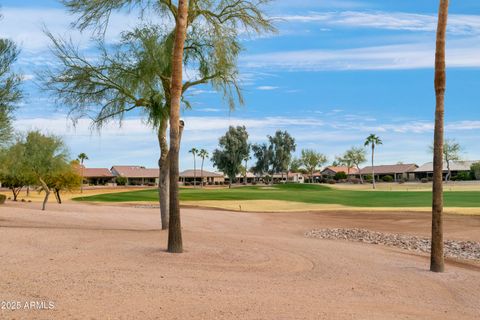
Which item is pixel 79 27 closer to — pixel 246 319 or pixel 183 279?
pixel 183 279

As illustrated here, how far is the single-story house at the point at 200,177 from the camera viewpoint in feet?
535

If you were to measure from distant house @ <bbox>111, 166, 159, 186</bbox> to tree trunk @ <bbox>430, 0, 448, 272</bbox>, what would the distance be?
13017 centimetres

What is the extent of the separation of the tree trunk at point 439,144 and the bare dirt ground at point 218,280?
0.73 meters

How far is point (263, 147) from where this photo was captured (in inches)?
5438

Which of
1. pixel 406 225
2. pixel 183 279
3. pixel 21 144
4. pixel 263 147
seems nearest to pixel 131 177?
pixel 263 147

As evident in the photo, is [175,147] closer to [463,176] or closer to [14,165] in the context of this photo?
[14,165]

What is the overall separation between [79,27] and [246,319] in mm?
18318

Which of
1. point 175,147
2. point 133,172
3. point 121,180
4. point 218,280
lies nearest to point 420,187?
point 121,180

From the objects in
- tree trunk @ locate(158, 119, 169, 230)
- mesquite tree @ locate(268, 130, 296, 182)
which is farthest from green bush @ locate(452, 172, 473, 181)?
tree trunk @ locate(158, 119, 169, 230)

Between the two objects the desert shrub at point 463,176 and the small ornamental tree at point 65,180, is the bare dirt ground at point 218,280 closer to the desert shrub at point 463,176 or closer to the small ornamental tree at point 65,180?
the small ornamental tree at point 65,180

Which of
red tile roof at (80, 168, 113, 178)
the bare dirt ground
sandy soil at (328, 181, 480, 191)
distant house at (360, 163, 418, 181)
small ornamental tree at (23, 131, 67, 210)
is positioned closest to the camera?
the bare dirt ground

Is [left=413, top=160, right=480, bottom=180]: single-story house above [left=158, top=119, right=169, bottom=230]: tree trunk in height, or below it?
above

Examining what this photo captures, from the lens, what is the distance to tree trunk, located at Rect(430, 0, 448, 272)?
16375mm

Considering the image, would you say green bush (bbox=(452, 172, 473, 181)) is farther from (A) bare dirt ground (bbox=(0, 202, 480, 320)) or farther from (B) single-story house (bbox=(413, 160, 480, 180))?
(A) bare dirt ground (bbox=(0, 202, 480, 320))
